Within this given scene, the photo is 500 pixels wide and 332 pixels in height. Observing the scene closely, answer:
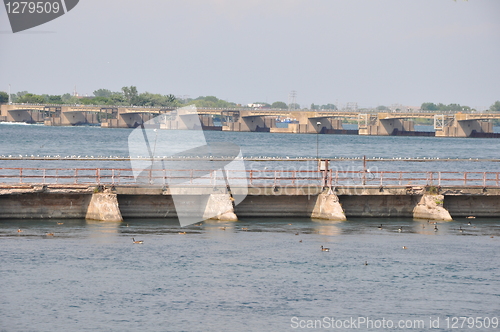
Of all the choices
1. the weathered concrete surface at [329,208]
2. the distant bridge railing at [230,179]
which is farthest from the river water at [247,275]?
the distant bridge railing at [230,179]

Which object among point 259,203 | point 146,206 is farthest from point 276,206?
point 146,206

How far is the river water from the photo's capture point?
26.5 metres

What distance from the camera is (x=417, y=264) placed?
114 feet

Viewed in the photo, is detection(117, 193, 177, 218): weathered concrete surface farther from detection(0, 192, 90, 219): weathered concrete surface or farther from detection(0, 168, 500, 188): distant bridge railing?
detection(0, 192, 90, 219): weathered concrete surface

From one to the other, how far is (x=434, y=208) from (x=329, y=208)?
275 inches

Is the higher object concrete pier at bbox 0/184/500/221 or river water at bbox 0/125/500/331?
concrete pier at bbox 0/184/500/221

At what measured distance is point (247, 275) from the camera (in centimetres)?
3189

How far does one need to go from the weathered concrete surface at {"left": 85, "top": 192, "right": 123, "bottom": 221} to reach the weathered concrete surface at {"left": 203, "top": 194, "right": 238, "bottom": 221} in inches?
212

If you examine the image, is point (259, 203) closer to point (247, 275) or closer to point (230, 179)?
point (247, 275)

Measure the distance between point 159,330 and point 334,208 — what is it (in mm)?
19917

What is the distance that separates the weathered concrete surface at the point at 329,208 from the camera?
141 feet

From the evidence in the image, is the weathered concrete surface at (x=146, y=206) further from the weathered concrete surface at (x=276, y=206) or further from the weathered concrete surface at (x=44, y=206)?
the weathered concrete surface at (x=276, y=206)

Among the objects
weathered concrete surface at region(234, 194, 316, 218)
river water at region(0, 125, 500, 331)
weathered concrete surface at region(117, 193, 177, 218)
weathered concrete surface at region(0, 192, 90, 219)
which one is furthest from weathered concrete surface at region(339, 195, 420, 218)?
weathered concrete surface at region(0, 192, 90, 219)

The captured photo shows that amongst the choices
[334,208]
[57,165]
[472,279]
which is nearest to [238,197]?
[334,208]
